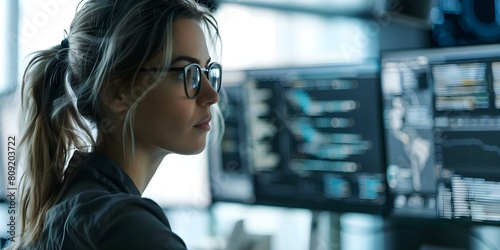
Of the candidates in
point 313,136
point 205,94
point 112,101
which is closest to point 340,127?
point 313,136

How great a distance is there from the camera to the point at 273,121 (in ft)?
6.39

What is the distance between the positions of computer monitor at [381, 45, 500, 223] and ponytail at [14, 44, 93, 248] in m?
0.94

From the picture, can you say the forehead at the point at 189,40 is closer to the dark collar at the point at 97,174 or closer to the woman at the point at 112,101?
the woman at the point at 112,101

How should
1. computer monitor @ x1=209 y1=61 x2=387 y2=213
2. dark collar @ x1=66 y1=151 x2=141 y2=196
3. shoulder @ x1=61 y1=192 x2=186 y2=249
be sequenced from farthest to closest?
computer monitor @ x1=209 y1=61 x2=387 y2=213 < dark collar @ x1=66 y1=151 x2=141 y2=196 < shoulder @ x1=61 y1=192 x2=186 y2=249

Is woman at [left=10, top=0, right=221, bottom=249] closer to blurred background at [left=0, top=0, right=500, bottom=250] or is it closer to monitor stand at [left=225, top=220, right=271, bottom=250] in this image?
blurred background at [left=0, top=0, right=500, bottom=250]

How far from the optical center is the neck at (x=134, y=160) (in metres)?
1.05

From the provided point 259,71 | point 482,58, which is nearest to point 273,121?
point 259,71

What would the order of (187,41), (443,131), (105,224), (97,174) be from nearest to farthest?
1. (105,224)
2. (97,174)
3. (187,41)
4. (443,131)

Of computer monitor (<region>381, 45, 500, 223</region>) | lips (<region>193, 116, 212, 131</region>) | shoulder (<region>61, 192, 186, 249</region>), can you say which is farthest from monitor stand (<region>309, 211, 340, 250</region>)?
shoulder (<region>61, 192, 186, 249</region>)

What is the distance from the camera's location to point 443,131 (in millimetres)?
1630

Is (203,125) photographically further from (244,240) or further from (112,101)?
(244,240)

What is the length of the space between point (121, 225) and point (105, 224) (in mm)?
20

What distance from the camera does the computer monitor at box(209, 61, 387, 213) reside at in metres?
1.79

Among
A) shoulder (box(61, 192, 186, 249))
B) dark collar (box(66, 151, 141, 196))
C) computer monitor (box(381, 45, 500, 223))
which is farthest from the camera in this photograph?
computer monitor (box(381, 45, 500, 223))
